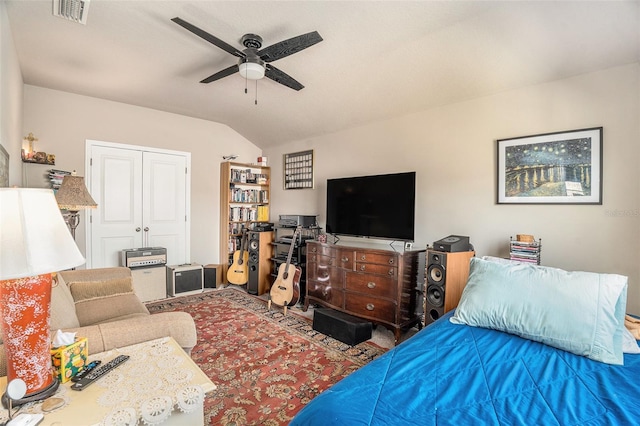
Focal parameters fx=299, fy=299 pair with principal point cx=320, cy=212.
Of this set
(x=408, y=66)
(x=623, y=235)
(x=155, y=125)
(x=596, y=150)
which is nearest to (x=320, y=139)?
(x=408, y=66)

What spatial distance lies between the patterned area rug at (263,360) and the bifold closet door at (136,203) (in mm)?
1120

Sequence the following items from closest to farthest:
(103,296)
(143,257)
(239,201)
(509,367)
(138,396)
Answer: (138,396), (509,367), (103,296), (143,257), (239,201)

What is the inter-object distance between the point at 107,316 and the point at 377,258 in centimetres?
234

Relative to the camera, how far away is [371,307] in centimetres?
305

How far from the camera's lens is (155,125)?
4.48m

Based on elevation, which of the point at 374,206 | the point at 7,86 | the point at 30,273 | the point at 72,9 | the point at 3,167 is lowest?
the point at 30,273

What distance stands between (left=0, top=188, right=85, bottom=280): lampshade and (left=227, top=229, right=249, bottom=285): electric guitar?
12.2 feet

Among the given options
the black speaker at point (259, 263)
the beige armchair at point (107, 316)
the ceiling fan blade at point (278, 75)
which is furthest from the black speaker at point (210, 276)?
the ceiling fan blade at point (278, 75)

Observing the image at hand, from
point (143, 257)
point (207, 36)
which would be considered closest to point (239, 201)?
point (143, 257)

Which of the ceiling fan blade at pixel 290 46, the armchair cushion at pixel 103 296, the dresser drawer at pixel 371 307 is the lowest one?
the dresser drawer at pixel 371 307

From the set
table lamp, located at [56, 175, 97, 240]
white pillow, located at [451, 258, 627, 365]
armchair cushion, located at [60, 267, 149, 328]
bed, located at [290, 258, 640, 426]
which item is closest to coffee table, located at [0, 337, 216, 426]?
bed, located at [290, 258, 640, 426]

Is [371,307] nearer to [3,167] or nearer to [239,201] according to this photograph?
[239,201]

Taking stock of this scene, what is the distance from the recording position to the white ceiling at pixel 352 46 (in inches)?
83.5

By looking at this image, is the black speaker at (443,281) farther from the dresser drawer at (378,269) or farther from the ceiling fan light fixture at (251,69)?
the ceiling fan light fixture at (251,69)
